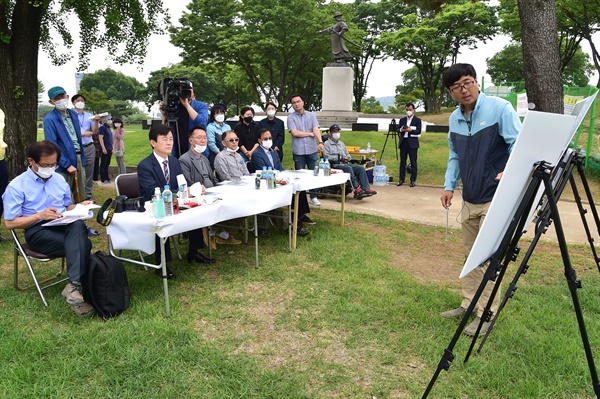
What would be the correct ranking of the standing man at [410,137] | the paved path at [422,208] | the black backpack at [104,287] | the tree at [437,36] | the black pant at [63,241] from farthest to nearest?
the tree at [437,36], the standing man at [410,137], the paved path at [422,208], the black pant at [63,241], the black backpack at [104,287]

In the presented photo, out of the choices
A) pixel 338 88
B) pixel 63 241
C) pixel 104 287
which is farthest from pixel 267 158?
pixel 338 88

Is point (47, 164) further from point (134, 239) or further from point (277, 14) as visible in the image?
point (277, 14)

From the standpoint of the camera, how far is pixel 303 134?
292 inches

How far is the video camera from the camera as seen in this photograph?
5.82 m

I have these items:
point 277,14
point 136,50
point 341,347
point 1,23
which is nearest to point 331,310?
point 341,347

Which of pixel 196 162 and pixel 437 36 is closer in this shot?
pixel 196 162

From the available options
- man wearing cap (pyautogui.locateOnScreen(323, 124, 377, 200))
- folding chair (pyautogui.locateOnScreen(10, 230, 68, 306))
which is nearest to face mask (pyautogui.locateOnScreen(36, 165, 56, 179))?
folding chair (pyautogui.locateOnScreen(10, 230, 68, 306))

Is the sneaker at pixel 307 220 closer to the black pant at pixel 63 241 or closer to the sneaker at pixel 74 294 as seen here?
the black pant at pixel 63 241

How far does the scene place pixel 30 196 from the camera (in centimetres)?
377

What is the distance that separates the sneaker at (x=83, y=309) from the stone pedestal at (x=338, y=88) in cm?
1670

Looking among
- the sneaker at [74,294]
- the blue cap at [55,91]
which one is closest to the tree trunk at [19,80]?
the blue cap at [55,91]

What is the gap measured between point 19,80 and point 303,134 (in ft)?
14.9

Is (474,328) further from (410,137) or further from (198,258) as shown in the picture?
(410,137)

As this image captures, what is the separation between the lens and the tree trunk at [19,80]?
22.1 ft
